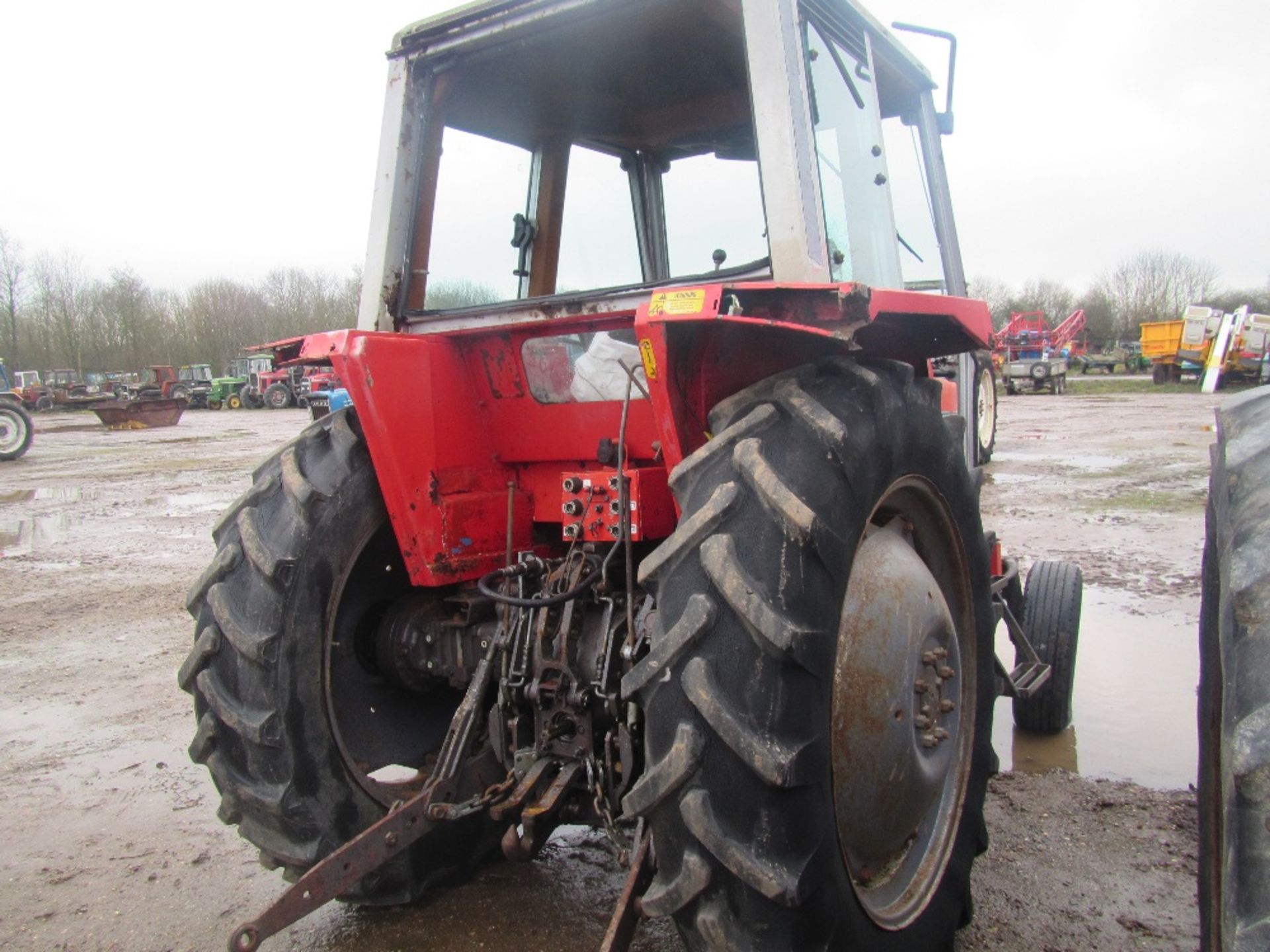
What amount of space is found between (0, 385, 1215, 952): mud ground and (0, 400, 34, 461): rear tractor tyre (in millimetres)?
11606

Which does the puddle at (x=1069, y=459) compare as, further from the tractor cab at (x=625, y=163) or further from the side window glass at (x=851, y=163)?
the side window glass at (x=851, y=163)

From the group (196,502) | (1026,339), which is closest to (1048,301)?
(1026,339)

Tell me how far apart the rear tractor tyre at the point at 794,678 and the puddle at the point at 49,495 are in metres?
12.8

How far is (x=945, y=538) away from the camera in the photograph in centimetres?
264

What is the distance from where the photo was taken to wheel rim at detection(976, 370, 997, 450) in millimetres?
10148

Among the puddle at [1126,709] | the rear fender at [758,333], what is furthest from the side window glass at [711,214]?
the puddle at [1126,709]

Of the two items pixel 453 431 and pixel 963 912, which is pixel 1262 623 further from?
pixel 453 431

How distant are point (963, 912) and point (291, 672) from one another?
184 centimetres

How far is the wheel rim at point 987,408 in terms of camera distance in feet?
33.3

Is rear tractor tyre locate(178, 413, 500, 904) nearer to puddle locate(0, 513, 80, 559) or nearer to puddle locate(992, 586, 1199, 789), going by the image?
puddle locate(992, 586, 1199, 789)

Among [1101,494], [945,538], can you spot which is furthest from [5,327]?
[945,538]

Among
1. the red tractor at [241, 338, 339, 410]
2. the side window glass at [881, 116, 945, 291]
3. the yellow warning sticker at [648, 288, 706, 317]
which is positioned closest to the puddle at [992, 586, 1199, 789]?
the side window glass at [881, 116, 945, 291]

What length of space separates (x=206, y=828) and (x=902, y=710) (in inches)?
104

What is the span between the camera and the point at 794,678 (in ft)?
5.66
